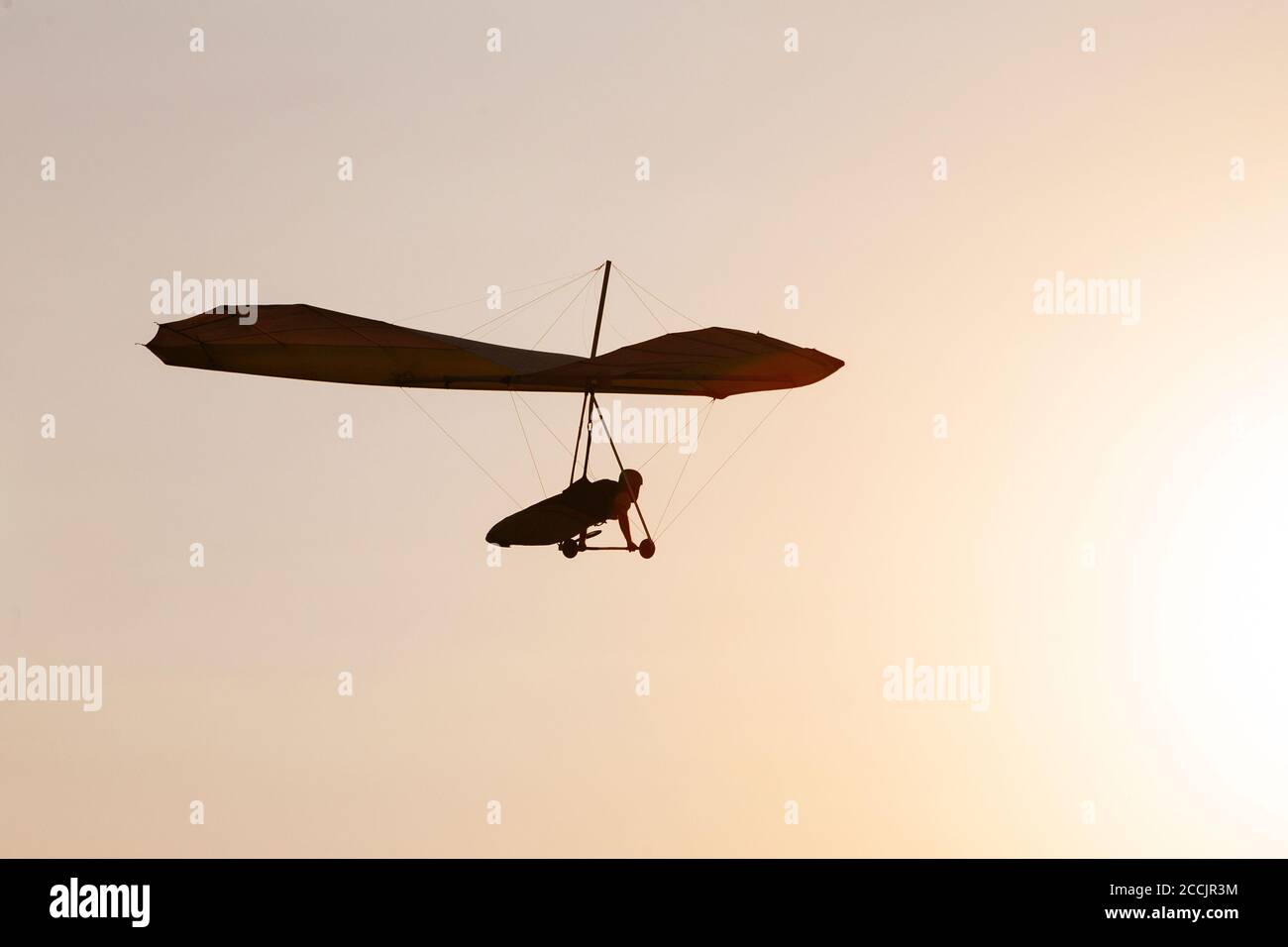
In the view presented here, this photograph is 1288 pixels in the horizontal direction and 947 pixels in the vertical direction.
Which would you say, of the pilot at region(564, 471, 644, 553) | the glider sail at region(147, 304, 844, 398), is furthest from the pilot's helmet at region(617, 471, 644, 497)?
the glider sail at region(147, 304, 844, 398)

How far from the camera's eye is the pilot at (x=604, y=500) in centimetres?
2342

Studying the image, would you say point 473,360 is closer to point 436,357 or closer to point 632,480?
point 436,357

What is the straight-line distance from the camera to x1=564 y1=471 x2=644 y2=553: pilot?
2342 cm

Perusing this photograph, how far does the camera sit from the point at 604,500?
23.5m

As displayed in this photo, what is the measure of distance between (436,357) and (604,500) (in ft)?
8.57

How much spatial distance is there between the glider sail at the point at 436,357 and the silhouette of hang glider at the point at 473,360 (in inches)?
0.5

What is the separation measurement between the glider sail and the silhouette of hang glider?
0.01m

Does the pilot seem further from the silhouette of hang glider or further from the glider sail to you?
the glider sail

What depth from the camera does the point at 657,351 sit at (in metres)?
23.8

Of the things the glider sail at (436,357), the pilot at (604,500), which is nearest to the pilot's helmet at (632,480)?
the pilot at (604,500)

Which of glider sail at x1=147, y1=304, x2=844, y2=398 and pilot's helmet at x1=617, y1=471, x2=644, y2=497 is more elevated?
glider sail at x1=147, y1=304, x2=844, y2=398

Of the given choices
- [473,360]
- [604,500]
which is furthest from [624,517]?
[473,360]
